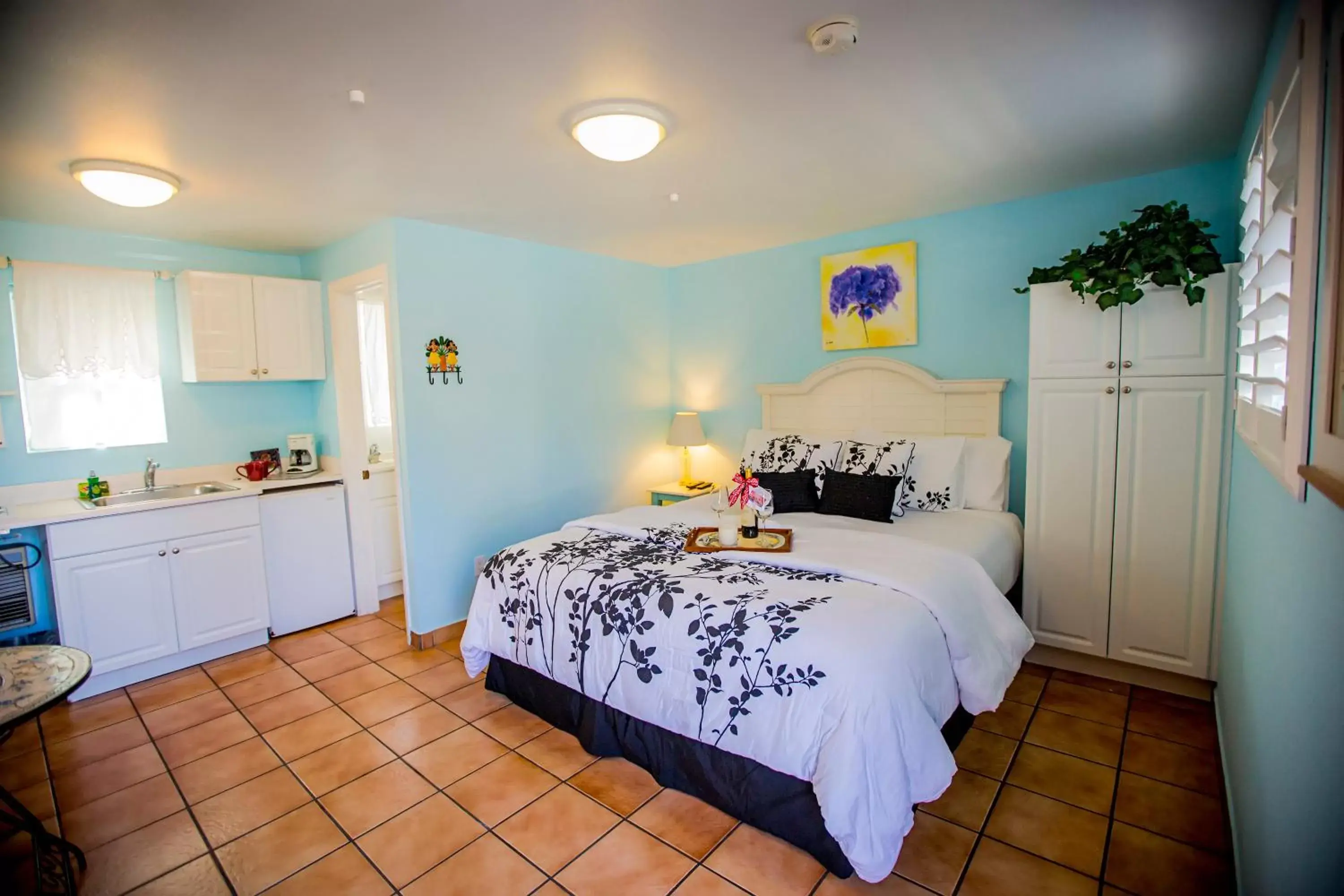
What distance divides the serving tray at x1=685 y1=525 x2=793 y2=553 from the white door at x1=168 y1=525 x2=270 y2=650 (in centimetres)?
257

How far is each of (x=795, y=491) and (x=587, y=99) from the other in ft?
7.07

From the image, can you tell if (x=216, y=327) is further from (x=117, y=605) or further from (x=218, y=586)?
(x=117, y=605)

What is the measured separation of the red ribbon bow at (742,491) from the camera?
108 inches

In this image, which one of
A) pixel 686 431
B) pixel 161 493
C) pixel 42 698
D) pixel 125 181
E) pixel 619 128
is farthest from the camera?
pixel 686 431

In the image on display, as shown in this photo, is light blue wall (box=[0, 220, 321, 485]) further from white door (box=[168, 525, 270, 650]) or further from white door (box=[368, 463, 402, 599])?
white door (box=[168, 525, 270, 650])

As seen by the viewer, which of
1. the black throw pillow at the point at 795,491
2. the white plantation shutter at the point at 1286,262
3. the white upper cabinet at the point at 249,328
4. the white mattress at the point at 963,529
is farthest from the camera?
the white upper cabinet at the point at 249,328

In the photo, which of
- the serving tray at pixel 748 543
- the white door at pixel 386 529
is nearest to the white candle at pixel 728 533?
the serving tray at pixel 748 543

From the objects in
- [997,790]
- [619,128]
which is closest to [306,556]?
[619,128]

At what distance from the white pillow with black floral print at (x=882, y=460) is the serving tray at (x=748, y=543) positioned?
74 centimetres

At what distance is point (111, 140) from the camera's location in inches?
88.8

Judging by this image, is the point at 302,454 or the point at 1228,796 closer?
the point at 1228,796

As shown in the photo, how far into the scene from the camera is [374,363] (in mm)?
4715

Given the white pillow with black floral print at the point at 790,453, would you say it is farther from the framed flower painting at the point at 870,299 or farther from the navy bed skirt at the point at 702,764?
the navy bed skirt at the point at 702,764

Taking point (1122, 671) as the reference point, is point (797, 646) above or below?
above
